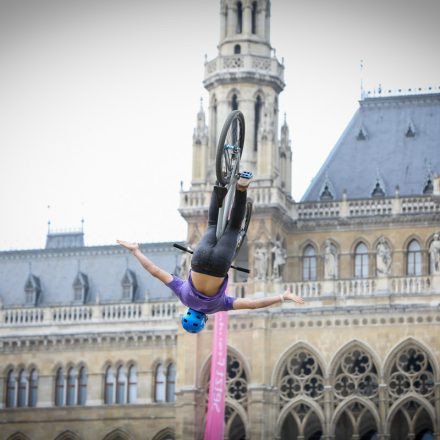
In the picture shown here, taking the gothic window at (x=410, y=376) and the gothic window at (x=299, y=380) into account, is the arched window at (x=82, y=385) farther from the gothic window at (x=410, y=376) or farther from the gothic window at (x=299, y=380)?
the gothic window at (x=410, y=376)

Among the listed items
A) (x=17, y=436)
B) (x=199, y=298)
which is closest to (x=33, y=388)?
(x=17, y=436)

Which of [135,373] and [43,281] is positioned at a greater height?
[43,281]

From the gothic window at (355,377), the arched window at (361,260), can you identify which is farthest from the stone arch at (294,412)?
the arched window at (361,260)

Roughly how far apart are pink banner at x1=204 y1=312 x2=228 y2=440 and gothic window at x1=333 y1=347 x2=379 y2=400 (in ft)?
14.4

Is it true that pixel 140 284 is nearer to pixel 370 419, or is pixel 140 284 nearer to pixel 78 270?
pixel 78 270

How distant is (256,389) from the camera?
193 ft

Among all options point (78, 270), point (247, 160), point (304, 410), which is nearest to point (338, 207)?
point (247, 160)

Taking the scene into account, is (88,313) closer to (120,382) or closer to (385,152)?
(120,382)

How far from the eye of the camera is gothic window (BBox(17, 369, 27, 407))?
6844 centimetres

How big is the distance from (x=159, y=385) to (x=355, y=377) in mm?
11575

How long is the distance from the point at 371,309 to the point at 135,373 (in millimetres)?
12927

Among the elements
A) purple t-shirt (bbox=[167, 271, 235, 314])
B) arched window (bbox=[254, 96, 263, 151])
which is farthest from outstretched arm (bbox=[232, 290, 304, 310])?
arched window (bbox=[254, 96, 263, 151])

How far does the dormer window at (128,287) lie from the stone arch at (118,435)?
20.1 feet

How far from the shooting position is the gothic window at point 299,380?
193 ft
